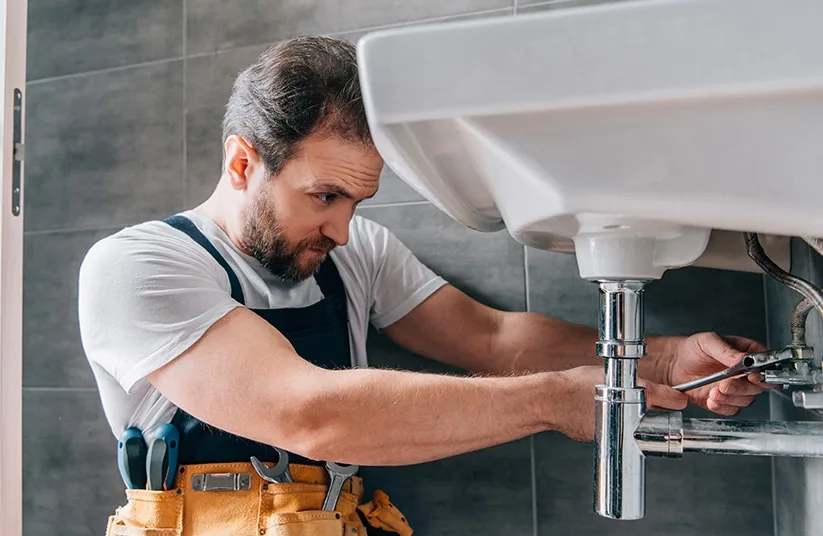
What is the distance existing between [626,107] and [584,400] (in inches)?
16.8

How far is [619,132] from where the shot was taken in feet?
1.51

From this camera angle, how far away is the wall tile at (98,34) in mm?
1395

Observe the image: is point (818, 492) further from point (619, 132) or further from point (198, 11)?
point (198, 11)

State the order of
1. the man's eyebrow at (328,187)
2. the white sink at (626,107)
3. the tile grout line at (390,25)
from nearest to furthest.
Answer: the white sink at (626,107) → the man's eyebrow at (328,187) → the tile grout line at (390,25)

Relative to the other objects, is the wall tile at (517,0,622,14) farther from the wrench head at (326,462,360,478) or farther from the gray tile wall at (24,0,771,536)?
the wrench head at (326,462,360,478)

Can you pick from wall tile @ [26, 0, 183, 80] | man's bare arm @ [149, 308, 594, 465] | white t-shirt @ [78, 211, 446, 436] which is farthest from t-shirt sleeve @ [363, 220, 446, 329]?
wall tile @ [26, 0, 183, 80]

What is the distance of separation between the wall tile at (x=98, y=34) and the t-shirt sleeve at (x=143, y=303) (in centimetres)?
60

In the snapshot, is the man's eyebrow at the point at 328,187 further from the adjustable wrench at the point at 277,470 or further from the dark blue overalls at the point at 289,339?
the adjustable wrench at the point at 277,470

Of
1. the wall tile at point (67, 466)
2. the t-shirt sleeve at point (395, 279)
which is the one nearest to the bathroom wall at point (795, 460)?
the t-shirt sleeve at point (395, 279)

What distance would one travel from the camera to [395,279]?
1.16 m

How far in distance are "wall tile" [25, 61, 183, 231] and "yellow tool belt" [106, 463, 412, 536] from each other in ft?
1.92

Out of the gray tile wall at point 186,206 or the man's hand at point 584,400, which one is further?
the gray tile wall at point 186,206

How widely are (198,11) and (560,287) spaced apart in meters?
0.83

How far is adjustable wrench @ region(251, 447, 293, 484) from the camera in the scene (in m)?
0.94
